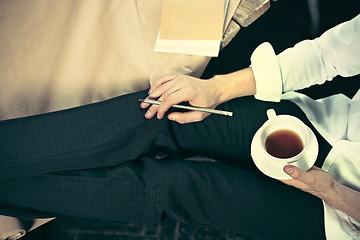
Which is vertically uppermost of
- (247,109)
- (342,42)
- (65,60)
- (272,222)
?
(65,60)

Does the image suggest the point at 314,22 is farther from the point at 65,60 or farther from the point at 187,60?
the point at 65,60

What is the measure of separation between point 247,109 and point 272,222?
309mm

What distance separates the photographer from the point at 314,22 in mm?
1135

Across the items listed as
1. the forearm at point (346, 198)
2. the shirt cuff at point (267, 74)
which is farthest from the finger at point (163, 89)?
the forearm at point (346, 198)

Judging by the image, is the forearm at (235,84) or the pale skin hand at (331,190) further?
the forearm at (235,84)

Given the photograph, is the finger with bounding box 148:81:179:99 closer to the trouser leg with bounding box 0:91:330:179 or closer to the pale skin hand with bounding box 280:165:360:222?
the trouser leg with bounding box 0:91:330:179

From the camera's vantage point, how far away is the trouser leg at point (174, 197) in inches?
28.4

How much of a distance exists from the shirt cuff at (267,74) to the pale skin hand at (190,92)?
0.04 metres

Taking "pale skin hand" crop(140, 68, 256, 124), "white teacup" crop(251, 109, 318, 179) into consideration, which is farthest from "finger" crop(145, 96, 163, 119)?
"white teacup" crop(251, 109, 318, 179)

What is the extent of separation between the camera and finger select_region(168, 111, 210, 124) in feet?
2.48

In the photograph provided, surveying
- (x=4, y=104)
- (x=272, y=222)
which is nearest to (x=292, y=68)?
(x=272, y=222)

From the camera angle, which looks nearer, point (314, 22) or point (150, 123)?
point (150, 123)

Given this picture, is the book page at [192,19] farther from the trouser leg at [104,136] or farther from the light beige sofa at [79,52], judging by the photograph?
the trouser leg at [104,136]

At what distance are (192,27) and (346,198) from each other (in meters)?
0.52
